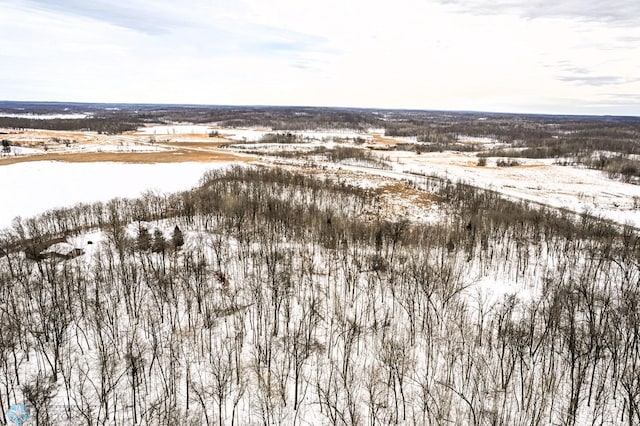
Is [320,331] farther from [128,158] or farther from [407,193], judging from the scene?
[128,158]

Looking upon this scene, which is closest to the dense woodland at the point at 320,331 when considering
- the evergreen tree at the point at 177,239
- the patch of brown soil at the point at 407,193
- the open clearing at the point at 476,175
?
the evergreen tree at the point at 177,239

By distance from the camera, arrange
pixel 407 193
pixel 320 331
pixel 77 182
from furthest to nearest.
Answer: pixel 77 182 < pixel 407 193 < pixel 320 331

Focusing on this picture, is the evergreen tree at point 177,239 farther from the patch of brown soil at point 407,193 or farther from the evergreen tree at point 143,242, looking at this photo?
the patch of brown soil at point 407,193

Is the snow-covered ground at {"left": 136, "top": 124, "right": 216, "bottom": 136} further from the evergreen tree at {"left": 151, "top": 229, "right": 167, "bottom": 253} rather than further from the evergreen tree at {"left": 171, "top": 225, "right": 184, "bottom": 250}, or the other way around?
the evergreen tree at {"left": 151, "top": 229, "right": 167, "bottom": 253}

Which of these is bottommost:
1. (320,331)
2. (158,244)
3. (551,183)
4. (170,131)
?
(320,331)

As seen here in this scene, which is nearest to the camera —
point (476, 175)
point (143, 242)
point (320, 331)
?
point (320, 331)

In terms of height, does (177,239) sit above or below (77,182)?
below

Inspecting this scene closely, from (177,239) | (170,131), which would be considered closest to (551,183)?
(177,239)
